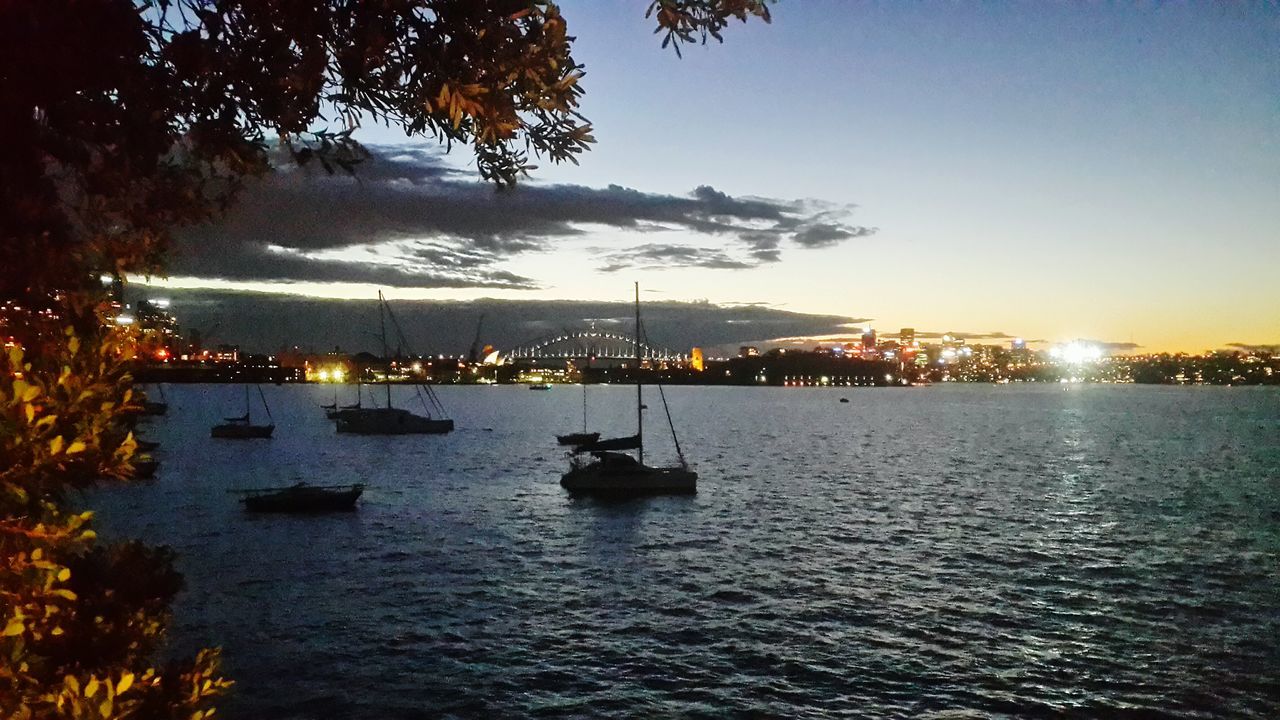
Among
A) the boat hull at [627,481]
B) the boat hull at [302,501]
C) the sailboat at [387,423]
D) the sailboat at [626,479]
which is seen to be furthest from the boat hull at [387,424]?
the boat hull at [302,501]

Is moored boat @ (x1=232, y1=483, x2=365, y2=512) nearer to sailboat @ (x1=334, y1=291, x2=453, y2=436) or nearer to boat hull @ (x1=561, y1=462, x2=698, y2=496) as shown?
boat hull @ (x1=561, y1=462, x2=698, y2=496)

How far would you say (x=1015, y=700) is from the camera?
23391mm

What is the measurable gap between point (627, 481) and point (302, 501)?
20.2 m

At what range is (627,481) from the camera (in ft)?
191

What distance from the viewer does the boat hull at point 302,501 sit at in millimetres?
52219

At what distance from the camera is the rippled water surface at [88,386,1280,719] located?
23797 mm

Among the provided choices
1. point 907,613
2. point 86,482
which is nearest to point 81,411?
point 86,482

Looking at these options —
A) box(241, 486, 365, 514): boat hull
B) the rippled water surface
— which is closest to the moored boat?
box(241, 486, 365, 514): boat hull

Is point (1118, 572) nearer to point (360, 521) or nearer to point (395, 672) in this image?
point (395, 672)

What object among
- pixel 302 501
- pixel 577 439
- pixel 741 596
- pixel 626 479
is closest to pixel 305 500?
pixel 302 501

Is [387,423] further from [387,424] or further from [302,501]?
[302,501]

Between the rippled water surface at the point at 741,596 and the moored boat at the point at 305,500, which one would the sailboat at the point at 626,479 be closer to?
the rippled water surface at the point at 741,596

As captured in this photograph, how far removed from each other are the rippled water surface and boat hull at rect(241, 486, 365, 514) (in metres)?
1.13

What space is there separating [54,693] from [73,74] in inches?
134
